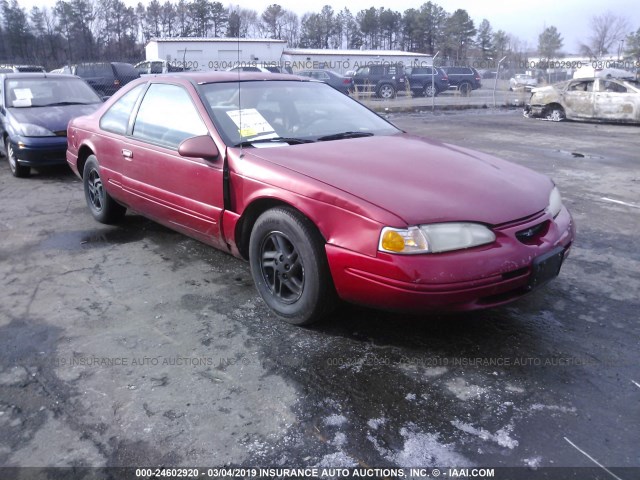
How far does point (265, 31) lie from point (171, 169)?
4536 cm

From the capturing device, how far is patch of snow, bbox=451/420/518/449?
2.25m

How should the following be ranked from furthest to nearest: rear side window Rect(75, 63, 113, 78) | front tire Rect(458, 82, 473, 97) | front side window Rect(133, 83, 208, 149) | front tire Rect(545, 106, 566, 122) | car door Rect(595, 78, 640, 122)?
front tire Rect(458, 82, 473, 97), rear side window Rect(75, 63, 113, 78), front tire Rect(545, 106, 566, 122), car door Rect(595, 78, 640, 122), front side window Rect(133, 83, 208, 149)

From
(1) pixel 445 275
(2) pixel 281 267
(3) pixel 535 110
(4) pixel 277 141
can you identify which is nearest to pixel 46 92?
(4) pixel 277 141

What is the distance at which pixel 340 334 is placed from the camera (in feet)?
10.4

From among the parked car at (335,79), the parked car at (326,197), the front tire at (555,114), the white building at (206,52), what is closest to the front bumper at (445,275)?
the parked car at (326,197)

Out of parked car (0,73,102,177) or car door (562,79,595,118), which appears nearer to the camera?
parked car (0,73,102,177)

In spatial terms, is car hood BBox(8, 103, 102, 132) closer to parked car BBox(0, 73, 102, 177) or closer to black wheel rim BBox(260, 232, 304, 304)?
parked car BBox(0, 73, 102, 177)

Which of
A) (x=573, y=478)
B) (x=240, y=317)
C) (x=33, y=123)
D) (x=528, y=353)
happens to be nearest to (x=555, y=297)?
(x=528, y=353)

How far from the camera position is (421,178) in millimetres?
3035

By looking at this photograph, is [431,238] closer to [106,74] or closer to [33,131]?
[33,131]

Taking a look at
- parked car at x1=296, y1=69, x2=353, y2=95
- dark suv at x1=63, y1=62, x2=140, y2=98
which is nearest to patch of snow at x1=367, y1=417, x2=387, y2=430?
dark suv at x1=63, y1=62, x2=140, y2=98

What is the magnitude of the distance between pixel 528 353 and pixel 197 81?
292 centimetres

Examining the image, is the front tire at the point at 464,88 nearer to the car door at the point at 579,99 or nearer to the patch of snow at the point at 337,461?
the car door at the point at 579,99

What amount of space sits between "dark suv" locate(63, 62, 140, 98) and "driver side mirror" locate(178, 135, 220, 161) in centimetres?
1753
